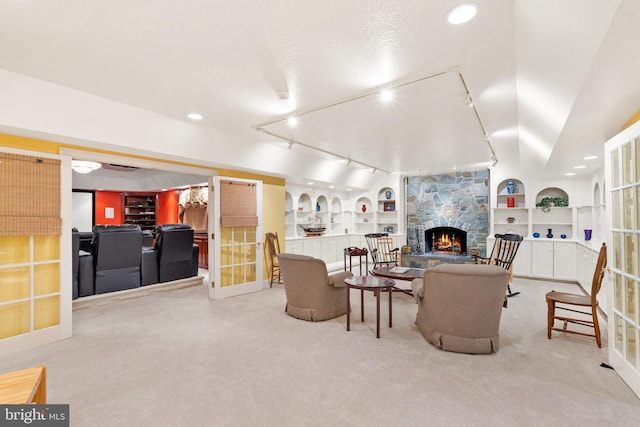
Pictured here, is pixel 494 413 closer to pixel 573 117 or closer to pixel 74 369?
pixel 573 117

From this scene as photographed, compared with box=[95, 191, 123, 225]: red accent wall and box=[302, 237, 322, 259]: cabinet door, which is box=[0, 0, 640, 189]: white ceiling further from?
box=[95, 191, 123, 225]: red accent wall

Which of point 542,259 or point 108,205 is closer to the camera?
point 542,259

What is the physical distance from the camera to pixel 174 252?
6238mm

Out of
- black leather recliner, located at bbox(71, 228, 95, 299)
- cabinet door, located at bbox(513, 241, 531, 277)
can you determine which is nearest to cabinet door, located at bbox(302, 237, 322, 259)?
black leather recliner, located at bbox(71, 228, 95, 299)

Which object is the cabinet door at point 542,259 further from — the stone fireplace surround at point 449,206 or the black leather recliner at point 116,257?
the black leather recliner at point 116,257

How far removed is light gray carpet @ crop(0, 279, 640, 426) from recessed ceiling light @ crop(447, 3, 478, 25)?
2.70 metres

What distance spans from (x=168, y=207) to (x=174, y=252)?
472 cm

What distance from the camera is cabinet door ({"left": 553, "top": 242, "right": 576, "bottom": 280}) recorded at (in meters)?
6.36

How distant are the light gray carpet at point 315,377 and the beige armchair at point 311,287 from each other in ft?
0.54

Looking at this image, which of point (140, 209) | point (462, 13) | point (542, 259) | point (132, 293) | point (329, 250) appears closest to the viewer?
point (462, 13)

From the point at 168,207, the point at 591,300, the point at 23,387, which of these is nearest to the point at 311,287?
the point at 23,387

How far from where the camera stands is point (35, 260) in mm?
3428

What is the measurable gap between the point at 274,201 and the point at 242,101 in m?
3.25

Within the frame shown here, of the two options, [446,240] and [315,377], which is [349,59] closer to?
[315,377]
